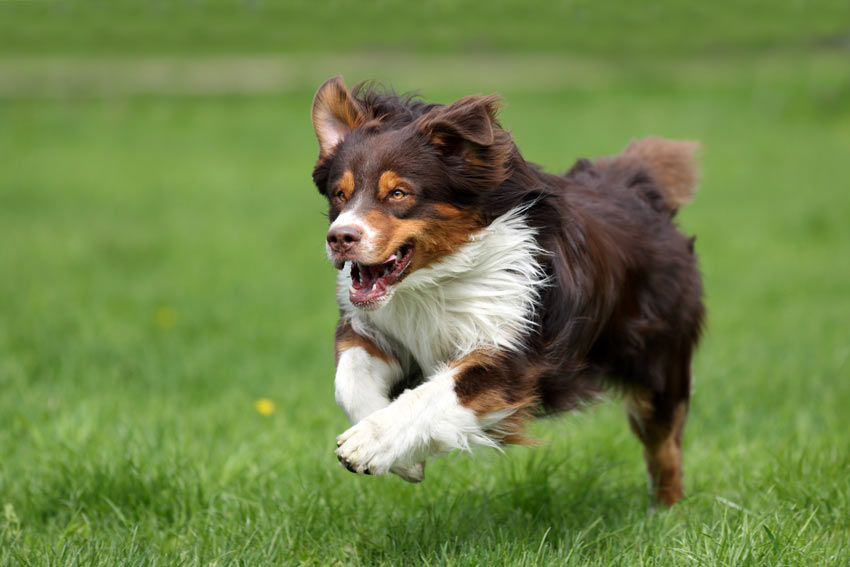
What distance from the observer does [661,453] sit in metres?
4.82

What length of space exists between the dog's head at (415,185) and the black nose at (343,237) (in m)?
0.07

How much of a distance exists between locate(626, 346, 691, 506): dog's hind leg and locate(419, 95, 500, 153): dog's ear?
163 centimetres

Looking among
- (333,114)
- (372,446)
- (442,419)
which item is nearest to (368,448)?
(372,446)

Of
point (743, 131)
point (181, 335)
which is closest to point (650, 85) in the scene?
point (743, 131)

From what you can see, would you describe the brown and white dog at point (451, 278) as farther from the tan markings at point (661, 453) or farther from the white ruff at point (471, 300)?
the tan markings at point (661, 453)

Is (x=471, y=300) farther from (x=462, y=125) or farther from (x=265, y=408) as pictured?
(x=265, y=408)

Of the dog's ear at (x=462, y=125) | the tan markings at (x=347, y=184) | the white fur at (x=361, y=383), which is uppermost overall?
the dog's ear at (x=462, y=125)

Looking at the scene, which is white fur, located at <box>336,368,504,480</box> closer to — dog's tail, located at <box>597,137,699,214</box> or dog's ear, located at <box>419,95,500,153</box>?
dog's ear, located at <box>419,95,500,153</box>

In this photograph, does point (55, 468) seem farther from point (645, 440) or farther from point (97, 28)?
point (97, 28)

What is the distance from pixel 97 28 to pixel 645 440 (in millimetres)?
12467

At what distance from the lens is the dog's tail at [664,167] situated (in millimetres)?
4781

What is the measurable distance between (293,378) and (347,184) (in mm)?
3625

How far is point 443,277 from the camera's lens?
12.5 ft

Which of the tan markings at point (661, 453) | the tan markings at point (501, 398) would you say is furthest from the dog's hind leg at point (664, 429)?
the tan markings at point (501, 398)
